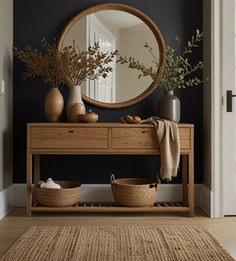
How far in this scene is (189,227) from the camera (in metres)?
3.27

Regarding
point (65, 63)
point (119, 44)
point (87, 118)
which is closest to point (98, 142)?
point (87, 118)

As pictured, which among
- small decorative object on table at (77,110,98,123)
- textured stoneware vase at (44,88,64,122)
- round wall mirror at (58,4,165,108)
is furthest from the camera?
round wall mirror at (58,4,165,108)

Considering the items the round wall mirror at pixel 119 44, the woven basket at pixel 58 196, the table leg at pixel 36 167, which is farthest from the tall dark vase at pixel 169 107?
the table leg at pixel 36 167

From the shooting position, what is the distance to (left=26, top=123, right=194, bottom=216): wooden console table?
360 centimetres

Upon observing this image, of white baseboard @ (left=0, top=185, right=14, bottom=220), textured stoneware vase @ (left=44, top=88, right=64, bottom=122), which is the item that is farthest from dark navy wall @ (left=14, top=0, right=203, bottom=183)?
textured stoneware vase @ (left=44, top=88, right=64, bottom=122)

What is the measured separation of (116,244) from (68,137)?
1.10 metres

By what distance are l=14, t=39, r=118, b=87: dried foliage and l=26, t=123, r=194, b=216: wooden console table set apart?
518 mm

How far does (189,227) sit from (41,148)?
1.28 metres

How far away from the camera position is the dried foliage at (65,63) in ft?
12.6

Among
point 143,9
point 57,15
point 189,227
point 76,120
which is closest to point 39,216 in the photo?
point 76,120

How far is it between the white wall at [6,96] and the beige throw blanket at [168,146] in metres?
1.25

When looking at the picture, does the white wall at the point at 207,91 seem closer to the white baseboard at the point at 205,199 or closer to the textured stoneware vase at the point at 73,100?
the white baseboard at the point at 205,199

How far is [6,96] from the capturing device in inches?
153

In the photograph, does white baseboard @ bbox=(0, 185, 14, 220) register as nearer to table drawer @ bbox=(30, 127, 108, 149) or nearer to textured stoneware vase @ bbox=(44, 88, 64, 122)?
table drawer @ bbox=(30, 127, 108, 149)
